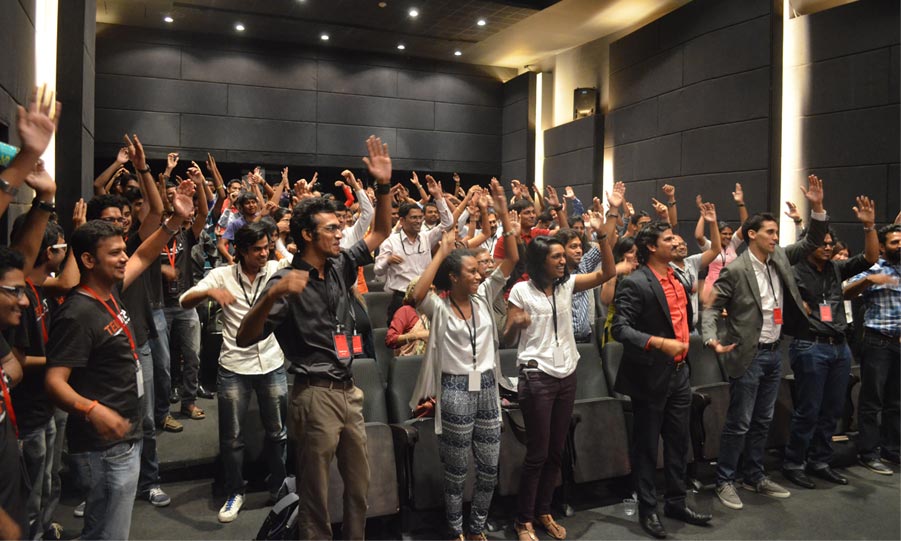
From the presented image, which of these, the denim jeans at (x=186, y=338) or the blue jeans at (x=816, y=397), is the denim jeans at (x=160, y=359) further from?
the blue jeans at (x=816, y=397)

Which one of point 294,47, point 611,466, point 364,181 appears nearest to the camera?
point 611,466

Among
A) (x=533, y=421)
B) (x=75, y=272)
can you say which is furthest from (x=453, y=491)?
(x=75, y=272)

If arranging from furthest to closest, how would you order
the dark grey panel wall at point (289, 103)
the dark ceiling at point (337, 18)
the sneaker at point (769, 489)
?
the dark grey panel wall at point (289, 103), the dark ceiling at point (337, 18), the sneaker at point (769, 489)

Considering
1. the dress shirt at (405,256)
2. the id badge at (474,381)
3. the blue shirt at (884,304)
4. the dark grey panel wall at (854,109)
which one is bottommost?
the id badge at (474,381)

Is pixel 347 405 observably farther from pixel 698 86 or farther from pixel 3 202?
pixel 698 86

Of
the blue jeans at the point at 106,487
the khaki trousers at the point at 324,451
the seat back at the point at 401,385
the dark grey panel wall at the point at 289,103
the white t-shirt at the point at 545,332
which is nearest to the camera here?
the blue jeans at the point at 106,487

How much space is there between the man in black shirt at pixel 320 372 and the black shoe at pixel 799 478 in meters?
2.81

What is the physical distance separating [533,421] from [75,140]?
12.4 ft

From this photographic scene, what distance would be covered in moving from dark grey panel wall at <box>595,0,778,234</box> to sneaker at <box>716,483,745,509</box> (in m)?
4.09

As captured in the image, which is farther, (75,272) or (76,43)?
(76,43)

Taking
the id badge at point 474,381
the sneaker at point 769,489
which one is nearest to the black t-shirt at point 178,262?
the id badge at point 474,381

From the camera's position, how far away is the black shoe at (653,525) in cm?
313

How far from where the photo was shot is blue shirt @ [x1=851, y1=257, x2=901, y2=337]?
13.3 feet

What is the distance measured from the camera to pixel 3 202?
1.68 metres
